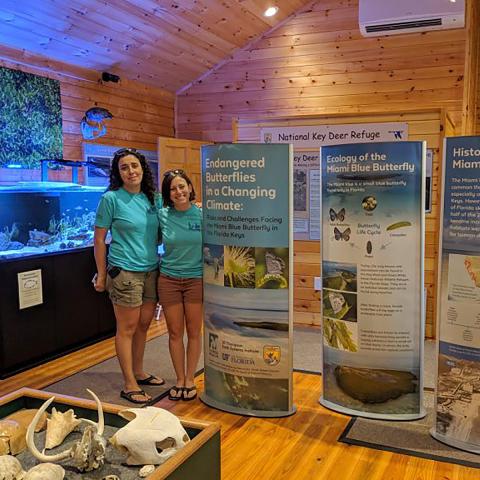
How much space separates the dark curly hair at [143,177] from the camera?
3.26m

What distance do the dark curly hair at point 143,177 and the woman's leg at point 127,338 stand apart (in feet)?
2.19

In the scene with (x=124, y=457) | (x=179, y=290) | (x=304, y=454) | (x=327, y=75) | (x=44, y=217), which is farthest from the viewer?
(x=327, y=75)

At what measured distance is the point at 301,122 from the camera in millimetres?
5008

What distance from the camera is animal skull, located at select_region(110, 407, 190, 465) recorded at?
5.33ft

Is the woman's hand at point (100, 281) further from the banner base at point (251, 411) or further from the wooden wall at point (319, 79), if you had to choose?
the wooden wall at point (319, 79)

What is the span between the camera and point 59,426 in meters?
1.78

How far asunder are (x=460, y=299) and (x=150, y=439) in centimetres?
179

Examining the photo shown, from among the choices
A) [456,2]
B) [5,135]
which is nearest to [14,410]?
[5,135]

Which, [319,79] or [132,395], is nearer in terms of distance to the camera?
[132,395]

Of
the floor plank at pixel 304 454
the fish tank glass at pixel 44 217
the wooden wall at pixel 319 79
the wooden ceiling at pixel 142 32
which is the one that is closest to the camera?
the floor plank at pixel 304 454

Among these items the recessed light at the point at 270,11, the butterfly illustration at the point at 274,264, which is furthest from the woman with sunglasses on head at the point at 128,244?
the recessed light at the point at 270,11

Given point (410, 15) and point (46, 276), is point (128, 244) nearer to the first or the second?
point (46, 276)

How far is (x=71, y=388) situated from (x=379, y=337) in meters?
2.01

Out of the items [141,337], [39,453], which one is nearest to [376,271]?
[141,337]
